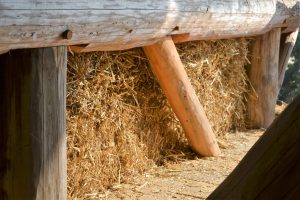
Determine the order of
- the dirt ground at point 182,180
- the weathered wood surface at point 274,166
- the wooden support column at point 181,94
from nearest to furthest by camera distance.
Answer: the weathered wood surface at point 274,166 → the dirt ground at point 182,180 → the wooden support column at point 181,94

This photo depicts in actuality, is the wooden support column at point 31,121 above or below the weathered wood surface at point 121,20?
below

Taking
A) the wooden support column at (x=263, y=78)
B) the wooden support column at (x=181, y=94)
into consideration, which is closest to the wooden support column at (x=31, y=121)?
the wooden support column at (x=181, y=94)

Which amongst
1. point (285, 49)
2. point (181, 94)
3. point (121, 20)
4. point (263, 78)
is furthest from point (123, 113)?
point (285, 49)

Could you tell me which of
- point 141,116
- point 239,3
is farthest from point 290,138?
point 239,3

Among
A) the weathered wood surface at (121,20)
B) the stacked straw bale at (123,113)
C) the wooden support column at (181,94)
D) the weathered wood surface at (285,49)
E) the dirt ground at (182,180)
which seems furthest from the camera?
the weathered wood surface at (285,49)

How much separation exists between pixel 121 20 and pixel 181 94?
4.34 ft

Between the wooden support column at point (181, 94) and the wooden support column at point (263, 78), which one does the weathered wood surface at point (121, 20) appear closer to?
the wooden support column at point (181, 94)

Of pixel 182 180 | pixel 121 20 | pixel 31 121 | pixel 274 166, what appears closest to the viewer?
pixel 274 166

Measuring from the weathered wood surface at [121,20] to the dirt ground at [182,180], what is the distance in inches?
39.6

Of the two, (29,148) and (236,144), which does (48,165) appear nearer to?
(29,148)

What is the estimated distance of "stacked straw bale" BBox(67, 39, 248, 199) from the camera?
333 centimetres

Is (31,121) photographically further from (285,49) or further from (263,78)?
(285,49)

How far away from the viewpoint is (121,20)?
289 centimetres

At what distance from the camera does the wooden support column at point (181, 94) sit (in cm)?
383
